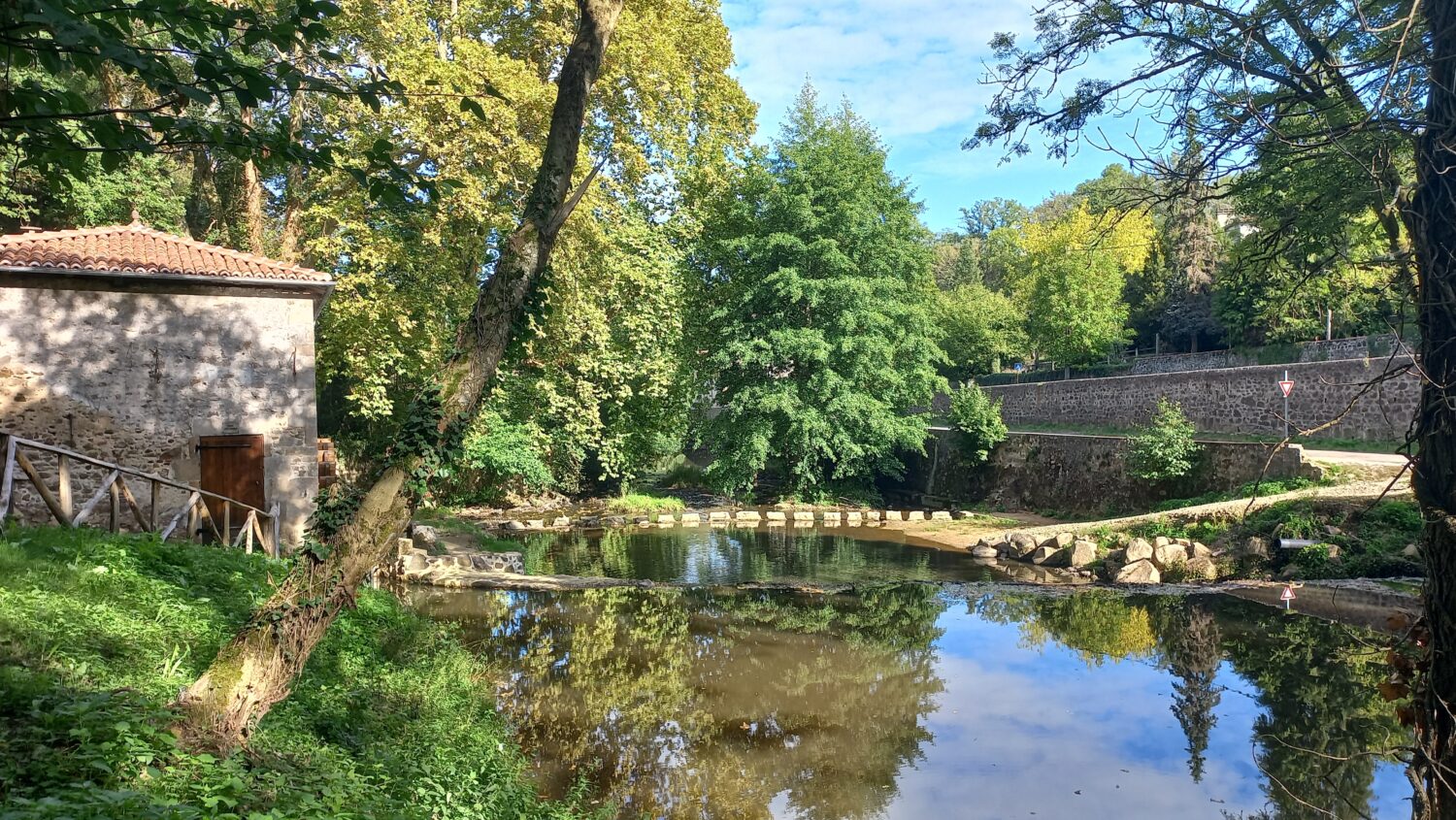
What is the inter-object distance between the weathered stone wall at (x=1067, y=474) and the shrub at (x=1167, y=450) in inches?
15.7

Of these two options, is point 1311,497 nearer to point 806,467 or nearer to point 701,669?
point 701,669

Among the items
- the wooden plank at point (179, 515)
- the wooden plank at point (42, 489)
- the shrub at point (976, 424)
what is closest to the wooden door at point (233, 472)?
the wooden plank at point (179, 515)

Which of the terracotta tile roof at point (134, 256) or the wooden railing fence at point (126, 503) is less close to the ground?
the terracotta tile roof at point (134, 256)

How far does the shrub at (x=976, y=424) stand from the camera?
26438 millimetres

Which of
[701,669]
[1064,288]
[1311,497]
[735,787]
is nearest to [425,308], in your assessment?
[701,669]

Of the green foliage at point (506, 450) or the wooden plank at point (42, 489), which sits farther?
the green foliage at point (506, 450)

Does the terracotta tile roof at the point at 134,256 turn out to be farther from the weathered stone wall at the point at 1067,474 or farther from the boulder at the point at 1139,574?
the weathered stone wall at the point at 1067,474

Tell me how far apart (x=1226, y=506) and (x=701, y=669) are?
468 inches

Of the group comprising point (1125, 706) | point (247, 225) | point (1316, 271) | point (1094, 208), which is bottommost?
point (1125, 706)

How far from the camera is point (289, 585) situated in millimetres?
4355

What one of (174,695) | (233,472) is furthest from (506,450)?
(174,695)

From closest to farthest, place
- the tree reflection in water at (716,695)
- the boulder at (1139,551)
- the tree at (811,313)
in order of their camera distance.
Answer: the tree reflection in water at (716,695) < the boulder at (1139,551) < the tree at (811,313)

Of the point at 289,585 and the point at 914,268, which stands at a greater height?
the point at 914,268

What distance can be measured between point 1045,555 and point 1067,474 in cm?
738
